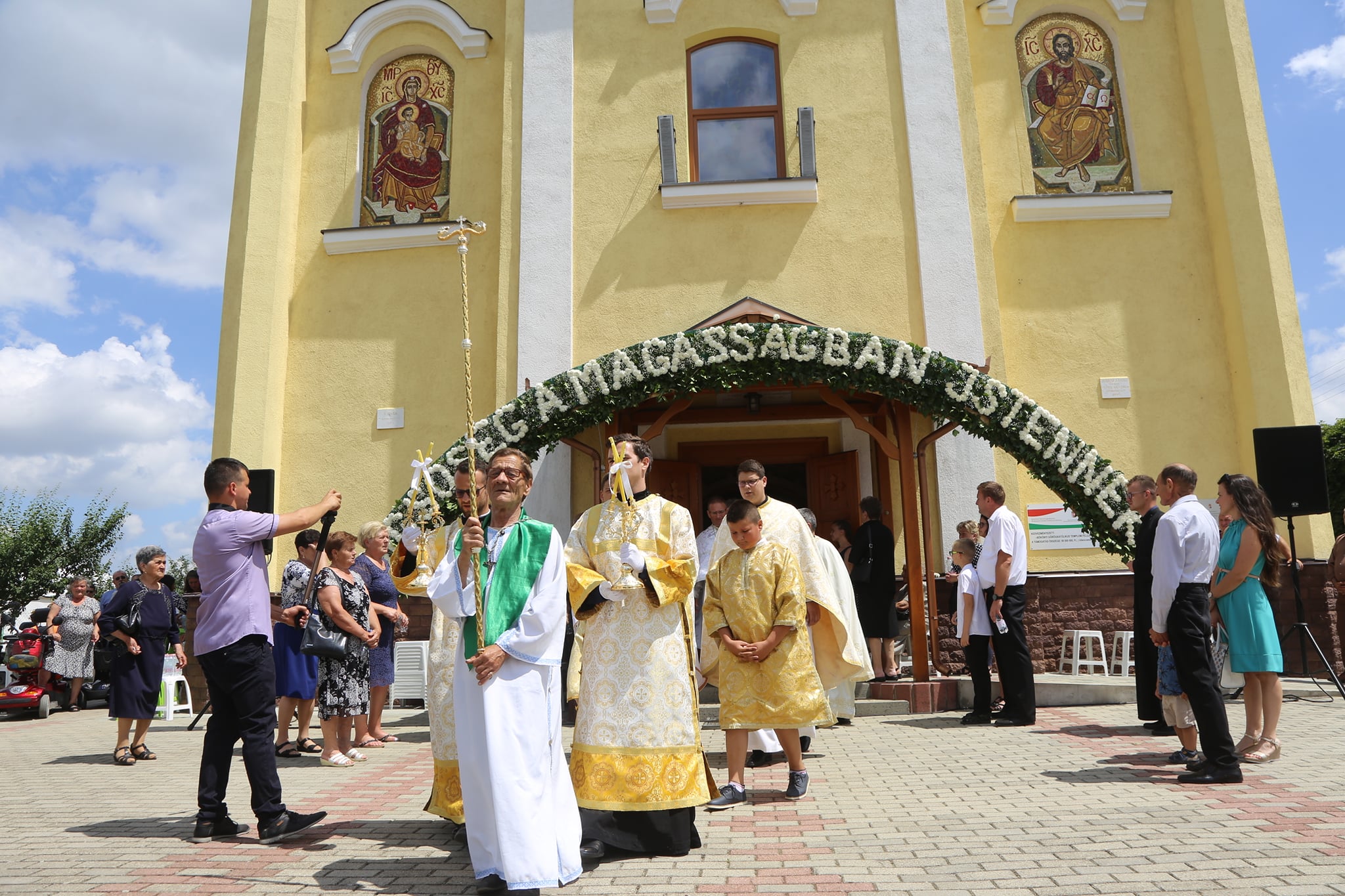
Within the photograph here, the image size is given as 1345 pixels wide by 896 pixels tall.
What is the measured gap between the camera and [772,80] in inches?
488

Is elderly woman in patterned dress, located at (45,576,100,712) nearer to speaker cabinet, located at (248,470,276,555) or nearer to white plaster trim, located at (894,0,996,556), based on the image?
speaker cabinet, located at (248,470,276,555)

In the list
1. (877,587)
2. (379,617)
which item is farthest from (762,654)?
(877,587)

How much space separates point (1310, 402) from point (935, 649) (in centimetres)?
554

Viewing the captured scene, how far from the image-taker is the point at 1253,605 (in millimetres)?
5840

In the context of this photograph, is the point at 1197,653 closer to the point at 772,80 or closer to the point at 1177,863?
the point at 1177,863

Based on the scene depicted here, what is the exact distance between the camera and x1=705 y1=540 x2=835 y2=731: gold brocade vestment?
5230 millimetres

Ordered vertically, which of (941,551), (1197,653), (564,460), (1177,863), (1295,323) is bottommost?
(1177,863)

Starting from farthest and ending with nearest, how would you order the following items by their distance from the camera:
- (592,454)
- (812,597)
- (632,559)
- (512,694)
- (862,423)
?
(592,454), (862,423), (812,597), (632,559), (512,694)

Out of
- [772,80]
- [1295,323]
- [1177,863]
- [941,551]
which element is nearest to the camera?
[1177,863]

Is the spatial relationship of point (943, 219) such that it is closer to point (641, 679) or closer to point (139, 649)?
point (641, 679)

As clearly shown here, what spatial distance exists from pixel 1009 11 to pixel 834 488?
6.45 meters

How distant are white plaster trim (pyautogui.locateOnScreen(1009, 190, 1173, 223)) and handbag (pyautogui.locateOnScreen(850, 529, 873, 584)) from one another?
4996 mm

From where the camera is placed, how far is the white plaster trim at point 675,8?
481 inches

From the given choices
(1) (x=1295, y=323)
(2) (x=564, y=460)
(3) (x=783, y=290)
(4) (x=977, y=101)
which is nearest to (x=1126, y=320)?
(1) (x=1295, y=323)
